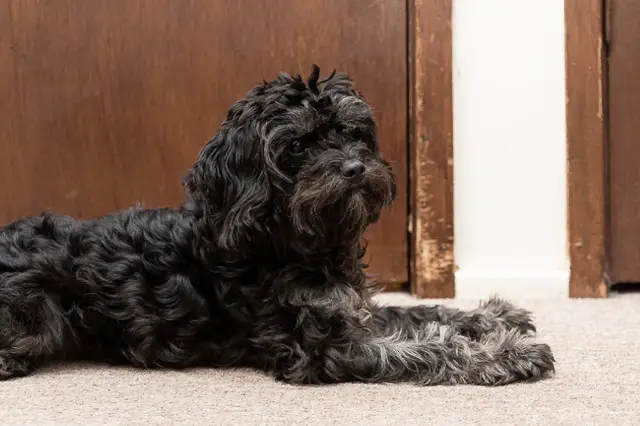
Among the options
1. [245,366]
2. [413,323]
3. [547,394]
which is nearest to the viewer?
[547,394]

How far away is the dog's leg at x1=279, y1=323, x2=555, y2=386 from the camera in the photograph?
2.23 m

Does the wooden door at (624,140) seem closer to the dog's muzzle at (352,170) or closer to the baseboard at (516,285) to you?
the baseboard at (516,285)

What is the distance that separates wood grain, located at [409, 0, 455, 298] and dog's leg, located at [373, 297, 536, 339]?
70 centimetres

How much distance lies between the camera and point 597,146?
11.1 ft

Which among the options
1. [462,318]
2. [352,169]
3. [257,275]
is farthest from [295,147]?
[462,318]

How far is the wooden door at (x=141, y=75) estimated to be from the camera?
333cm

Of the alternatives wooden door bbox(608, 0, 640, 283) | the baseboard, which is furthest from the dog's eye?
wooden door bbox(608, 0, 640, 283)

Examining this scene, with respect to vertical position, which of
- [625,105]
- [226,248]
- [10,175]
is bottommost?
[226,248]

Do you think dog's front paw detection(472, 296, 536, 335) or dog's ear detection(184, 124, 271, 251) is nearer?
dog's ear detection(184, 124, 271, 251)

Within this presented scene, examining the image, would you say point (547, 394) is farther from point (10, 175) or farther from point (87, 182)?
point (10, 175)

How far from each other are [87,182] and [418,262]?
1.40m

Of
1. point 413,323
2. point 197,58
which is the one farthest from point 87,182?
point 413,323

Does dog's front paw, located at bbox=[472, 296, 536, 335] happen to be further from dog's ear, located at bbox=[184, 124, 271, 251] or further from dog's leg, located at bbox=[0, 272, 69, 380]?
dog's leg, located at bbox=[0, 272, 69, 380]

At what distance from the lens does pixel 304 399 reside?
2.09m
